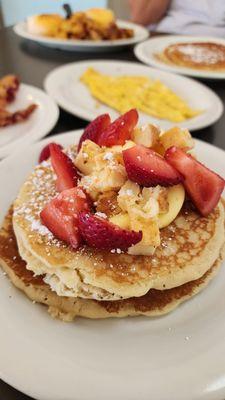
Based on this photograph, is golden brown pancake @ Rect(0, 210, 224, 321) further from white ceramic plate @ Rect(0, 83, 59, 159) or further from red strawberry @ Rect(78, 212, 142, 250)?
white ceramic plate @ Rect(0, 83, 59, 159)

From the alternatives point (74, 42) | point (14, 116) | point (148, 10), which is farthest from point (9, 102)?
point (148, 10)

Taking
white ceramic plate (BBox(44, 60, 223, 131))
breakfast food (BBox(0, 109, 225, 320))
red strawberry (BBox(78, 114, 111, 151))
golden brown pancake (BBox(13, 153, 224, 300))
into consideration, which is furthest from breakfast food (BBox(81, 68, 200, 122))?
golden brown pancake (BBox(13, 153, 224, 300))

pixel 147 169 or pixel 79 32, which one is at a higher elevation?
pixel 147 169

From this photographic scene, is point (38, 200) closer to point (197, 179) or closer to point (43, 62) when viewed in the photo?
point (197, 179)

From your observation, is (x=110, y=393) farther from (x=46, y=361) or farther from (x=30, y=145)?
(x=30, y=145)

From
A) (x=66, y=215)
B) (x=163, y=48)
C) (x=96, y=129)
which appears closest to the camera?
(x=66, y=215)

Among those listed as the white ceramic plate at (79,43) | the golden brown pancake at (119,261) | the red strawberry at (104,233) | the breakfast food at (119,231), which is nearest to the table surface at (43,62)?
the white ceramic plate at (79,43)
